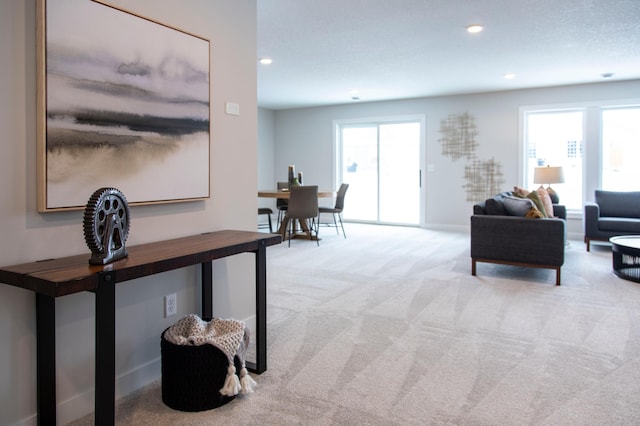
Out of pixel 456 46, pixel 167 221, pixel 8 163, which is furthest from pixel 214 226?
pixel 456 46

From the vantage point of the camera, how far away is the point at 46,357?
1.75 meters

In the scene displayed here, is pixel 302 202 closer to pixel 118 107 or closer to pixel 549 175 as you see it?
pixel 549 175

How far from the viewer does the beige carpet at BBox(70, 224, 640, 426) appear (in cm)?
195

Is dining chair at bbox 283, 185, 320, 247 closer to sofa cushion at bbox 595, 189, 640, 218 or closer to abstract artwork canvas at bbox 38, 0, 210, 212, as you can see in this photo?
abstract artwork canvas at bbox 38, 0, 210, 212

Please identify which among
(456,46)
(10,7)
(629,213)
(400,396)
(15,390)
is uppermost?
(456,46)

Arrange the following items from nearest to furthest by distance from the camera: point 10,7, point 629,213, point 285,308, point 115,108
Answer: point 10,7 → point 115,108 → point 285,308 → point 629,213

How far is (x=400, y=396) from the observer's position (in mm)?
2096

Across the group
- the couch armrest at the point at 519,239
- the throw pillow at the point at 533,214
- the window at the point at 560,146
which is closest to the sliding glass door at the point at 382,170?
the window at the point at 560,146

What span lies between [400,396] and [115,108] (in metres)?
1.79

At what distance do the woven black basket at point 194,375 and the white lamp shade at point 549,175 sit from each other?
5856 mm

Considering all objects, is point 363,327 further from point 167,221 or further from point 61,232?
point 61,232

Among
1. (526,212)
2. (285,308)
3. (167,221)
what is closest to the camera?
(167,221)

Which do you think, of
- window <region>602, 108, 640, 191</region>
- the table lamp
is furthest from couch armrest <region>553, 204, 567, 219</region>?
window <region>602, 108, 640, 191</region>

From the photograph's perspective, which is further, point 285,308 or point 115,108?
point 285,308
